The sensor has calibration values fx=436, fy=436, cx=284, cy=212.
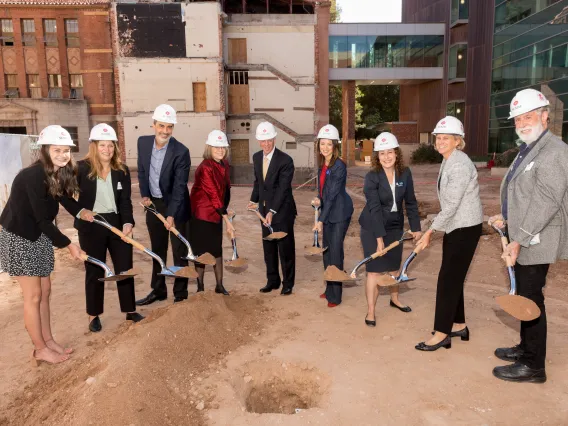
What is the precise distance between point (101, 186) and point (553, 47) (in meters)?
24.1

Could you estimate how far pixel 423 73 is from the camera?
33.0 meters

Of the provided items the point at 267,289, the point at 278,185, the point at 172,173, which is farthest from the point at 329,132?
the point at 267,289

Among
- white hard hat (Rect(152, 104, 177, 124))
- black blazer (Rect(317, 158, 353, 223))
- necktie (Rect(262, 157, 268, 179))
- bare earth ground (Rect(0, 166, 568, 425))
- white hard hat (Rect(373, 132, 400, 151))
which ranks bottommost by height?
bare earth ground (Rect(0, 166, 568, 425))

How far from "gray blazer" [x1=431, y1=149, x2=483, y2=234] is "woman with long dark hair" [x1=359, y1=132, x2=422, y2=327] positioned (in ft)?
2.65

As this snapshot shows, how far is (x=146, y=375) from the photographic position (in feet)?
12.2

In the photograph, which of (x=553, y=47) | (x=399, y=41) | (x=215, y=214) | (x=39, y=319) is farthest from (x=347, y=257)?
(x=399, y=41)

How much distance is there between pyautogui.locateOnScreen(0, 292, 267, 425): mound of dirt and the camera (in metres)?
3.34

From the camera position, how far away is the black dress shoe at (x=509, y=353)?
13.7 ft

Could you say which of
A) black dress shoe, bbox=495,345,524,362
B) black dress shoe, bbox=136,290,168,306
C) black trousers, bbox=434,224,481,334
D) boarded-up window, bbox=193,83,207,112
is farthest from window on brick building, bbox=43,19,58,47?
black dress shoe, bbox=495,345,524,362

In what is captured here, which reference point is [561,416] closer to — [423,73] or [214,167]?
[214,167]

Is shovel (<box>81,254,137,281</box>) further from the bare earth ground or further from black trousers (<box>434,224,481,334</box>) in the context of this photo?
black trousers (<box>434,224,481,334</box>)

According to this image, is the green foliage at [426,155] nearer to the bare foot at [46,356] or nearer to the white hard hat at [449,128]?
the white hard hat at [449,128]

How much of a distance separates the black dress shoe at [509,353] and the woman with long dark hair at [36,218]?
164 inches

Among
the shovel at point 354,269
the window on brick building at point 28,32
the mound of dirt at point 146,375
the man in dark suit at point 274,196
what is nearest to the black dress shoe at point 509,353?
the shovel at point 354,269
